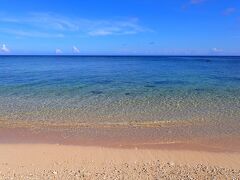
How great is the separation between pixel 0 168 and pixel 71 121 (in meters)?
6.49

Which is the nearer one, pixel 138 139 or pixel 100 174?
pixel 100 174

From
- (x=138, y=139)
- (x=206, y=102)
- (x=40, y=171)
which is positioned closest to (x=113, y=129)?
(x=138, y=139)

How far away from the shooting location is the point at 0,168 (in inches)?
344

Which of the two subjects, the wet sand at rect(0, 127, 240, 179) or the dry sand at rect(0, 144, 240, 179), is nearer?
the dry sand at rect(0, 144, 240, 179)

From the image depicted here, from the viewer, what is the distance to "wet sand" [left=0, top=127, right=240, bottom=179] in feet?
27.5

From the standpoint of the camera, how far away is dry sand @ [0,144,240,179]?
8.23 m

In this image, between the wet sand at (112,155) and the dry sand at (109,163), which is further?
the wet sand at (112,155)

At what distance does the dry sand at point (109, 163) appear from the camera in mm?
8234

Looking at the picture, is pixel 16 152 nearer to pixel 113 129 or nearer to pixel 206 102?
pixel 113 129

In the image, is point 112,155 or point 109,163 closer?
point 109,163

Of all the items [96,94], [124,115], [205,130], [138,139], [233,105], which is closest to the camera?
[138,139]

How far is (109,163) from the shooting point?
9391mm

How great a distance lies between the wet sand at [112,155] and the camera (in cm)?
838

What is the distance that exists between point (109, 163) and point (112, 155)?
0.86 meters
